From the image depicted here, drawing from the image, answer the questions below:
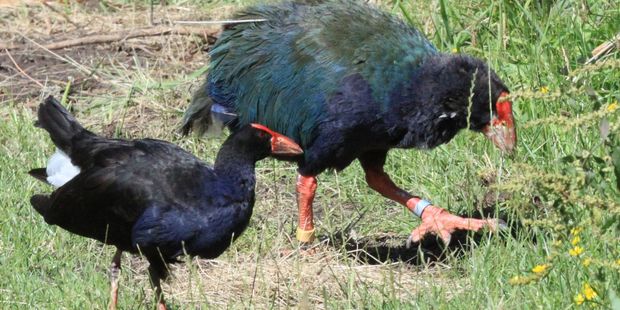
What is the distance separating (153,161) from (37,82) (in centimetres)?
257

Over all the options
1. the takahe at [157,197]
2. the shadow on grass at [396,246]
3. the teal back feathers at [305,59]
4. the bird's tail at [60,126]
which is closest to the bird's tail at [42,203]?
the takahe at [157,197]

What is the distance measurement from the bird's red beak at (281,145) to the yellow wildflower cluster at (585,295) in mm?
1294

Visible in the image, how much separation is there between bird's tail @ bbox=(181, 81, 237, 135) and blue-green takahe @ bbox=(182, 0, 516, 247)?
0.07 m

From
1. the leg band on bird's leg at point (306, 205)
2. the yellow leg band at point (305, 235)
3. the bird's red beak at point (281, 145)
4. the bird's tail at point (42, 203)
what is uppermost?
the bird's red beak at point (281, 145)

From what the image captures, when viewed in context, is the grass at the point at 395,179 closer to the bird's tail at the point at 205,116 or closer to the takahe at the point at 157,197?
the takahe at the point at 157,197

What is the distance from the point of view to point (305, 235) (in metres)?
4.48

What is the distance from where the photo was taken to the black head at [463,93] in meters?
4.18

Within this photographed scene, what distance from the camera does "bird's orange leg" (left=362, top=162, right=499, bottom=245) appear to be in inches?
171

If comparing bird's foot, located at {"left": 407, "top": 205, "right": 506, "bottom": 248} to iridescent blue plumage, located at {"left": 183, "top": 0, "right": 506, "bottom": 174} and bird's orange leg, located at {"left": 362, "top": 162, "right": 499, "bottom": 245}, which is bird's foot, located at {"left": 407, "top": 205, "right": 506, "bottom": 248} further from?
iridescent blue plumage, located at {"left": 183, "top": 0, "right": 506, "bottom": 174}

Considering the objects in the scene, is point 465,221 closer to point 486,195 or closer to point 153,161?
point 486,195

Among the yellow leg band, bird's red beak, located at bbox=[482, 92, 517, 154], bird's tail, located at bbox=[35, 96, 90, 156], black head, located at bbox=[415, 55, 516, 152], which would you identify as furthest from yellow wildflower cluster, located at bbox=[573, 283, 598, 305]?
bird's tail, located at bbox=[35, 96, 90, 156]

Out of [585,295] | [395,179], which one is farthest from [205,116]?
[585,295]

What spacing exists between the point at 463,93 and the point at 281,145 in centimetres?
72

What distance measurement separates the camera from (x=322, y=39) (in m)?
4.32
